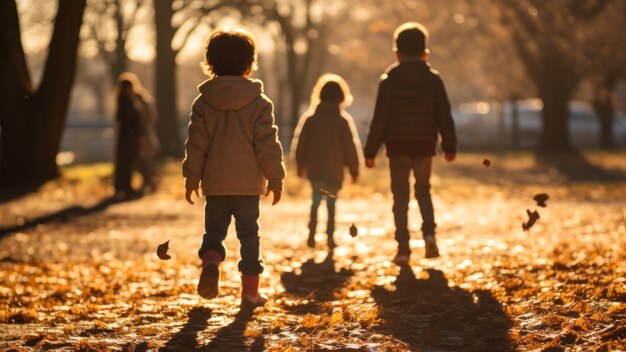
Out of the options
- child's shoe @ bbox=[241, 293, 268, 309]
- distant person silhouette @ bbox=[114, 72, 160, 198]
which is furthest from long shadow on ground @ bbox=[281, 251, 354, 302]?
distant person silhouette @ bbox=[114, 72, 160, 198]

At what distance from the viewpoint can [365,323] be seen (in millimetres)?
6273

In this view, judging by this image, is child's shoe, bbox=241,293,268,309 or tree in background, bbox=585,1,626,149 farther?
tree in background, bbox=585,1,626,149

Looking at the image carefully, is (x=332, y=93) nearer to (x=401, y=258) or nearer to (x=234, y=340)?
(x=401, y=258)

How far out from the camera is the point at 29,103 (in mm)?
19281

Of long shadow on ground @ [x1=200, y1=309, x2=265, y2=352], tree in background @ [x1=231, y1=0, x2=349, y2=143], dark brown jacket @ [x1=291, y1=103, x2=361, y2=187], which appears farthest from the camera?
tree in background @ [x1=231, y1=0, x2=349, y2=143]

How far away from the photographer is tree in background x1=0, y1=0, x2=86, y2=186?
59.5 feet

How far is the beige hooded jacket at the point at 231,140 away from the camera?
6578mm

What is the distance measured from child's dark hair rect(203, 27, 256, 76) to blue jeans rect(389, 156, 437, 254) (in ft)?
7.43

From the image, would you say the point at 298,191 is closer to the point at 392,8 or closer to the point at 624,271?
the point at 624,271

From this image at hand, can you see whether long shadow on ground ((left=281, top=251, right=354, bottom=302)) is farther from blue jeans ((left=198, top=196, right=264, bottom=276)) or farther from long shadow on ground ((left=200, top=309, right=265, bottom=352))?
long shadow on ground ((left=200, top=309, right=265, bottom=352))

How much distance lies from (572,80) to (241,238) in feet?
94.1

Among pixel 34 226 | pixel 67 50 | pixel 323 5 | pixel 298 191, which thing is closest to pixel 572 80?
pixel 323 5

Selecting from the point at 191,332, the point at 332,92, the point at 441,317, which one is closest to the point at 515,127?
the point at 332,92

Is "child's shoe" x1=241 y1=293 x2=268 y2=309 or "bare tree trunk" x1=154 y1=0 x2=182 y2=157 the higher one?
"bare tree trunk" x1=154 y1=0 x2=182 y2=157
